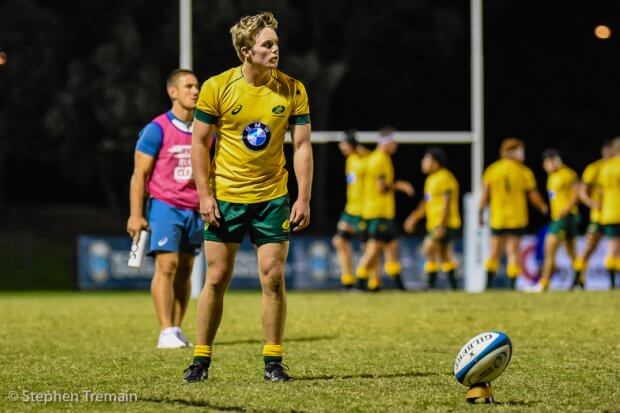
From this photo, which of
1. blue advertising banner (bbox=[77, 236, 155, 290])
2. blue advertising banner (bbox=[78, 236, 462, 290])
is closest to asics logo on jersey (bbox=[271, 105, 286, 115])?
blue advertising banner (bbox=[78, 236, 462, 290])

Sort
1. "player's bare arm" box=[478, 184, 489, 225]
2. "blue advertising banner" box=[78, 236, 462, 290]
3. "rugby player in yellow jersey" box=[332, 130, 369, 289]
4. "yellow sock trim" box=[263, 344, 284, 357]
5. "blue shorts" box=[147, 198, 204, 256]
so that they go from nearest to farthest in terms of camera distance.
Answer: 1. "yellow sock trim" box=[263, 344, 284, 357]
2. "blue shorts" box=[147, 198, 204, 256]
3. "player's bare arm" box=[478, 184, 489, 225]
4. "rugby player in yellow jersey" box=[332, 130, 369, 289]
5. "blue advertising banner" box=[78, 236, 462, 290]

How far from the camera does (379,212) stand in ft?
60.5

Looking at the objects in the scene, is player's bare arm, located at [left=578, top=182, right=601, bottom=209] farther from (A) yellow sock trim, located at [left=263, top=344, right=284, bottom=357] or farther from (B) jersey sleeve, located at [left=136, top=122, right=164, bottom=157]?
(A) yellow sock trim, located at [left=263, top=344, right=284, bottom=357]

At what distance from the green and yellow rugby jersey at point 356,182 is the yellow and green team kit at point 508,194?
177cm

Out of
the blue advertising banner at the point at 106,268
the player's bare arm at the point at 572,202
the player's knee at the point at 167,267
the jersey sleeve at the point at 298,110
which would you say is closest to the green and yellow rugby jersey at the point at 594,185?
the player's bare arm at the point at 572,202

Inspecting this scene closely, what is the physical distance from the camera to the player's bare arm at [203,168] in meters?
7.58

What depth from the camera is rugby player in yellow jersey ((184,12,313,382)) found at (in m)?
7.59

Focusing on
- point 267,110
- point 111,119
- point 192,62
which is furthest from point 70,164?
point 267,110

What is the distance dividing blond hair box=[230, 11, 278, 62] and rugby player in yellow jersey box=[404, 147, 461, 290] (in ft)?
37.3

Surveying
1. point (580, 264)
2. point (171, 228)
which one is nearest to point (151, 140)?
point (171, 228)

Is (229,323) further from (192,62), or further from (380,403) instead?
(192,62)

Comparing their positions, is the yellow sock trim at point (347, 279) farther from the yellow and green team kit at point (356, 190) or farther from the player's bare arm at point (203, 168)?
the player's bare arm at point (203, 168)

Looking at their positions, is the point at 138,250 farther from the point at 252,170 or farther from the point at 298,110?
the point at 298,110

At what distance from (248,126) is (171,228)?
2.78 meters
